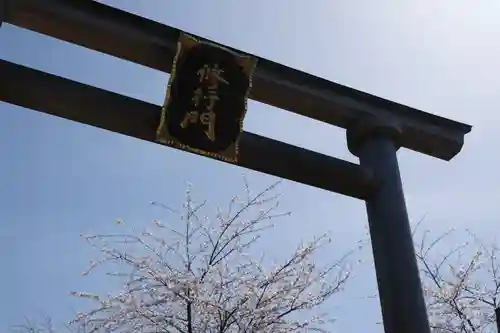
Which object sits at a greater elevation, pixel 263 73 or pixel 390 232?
pixel 263 73

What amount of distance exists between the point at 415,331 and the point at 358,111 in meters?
2.09

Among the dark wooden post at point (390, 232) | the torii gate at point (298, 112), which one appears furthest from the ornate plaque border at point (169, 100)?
the dark wooden post at point (390, 232)

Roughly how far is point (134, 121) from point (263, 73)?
128cm

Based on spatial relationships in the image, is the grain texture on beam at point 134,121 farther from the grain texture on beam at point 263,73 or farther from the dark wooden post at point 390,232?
the grain texture on beam at point 263,73

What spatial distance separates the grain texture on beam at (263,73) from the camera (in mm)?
4578

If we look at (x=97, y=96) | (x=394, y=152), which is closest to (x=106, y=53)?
(x=97, y=96)

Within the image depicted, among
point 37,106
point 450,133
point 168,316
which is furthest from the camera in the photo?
point 168,316

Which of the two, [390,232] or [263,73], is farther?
[263,73]

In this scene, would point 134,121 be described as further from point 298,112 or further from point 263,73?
point 298,112

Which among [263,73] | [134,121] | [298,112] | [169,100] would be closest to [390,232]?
[298,112]

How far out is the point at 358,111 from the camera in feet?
17.8

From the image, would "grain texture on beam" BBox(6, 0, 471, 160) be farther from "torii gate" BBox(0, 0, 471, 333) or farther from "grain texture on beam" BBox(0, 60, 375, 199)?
"grain texture on beam" BBox(0, 60, 375, 199)

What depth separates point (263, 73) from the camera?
513cm

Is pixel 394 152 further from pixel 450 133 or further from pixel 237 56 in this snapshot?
pixel 237 56
